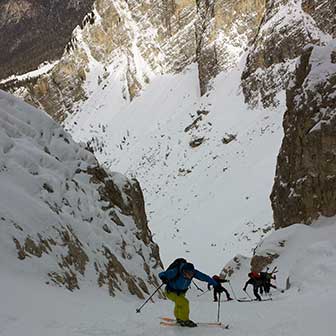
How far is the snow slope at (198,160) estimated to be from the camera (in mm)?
28647

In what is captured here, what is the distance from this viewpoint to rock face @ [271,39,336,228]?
20047 millimetres

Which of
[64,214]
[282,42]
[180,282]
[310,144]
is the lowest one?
[310,144]

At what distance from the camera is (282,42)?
44188 mm

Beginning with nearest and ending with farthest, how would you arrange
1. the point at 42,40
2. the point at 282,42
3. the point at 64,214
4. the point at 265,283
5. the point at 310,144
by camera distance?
the point at 64,214 < the point at 265,283 < the point at 310,144 < the point at 282,42 < the point at 42,40

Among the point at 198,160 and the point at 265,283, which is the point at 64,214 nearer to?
the point at 265,283

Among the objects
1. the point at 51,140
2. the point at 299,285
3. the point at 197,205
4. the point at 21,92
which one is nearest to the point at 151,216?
the point at 197,205

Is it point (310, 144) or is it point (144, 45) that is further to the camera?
point (144, 45)

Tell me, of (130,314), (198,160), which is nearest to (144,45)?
(198,160)

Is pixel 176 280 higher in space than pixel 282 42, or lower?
higher

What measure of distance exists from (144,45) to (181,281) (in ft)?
224

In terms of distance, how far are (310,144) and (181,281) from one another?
13887 millimetres

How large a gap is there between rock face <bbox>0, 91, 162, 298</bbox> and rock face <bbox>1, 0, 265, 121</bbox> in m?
36.9

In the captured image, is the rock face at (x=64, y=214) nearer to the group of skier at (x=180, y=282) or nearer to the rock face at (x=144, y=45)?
the group of skier at (x=180, y=282)

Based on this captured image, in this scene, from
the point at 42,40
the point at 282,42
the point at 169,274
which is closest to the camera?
the point at 169,274
